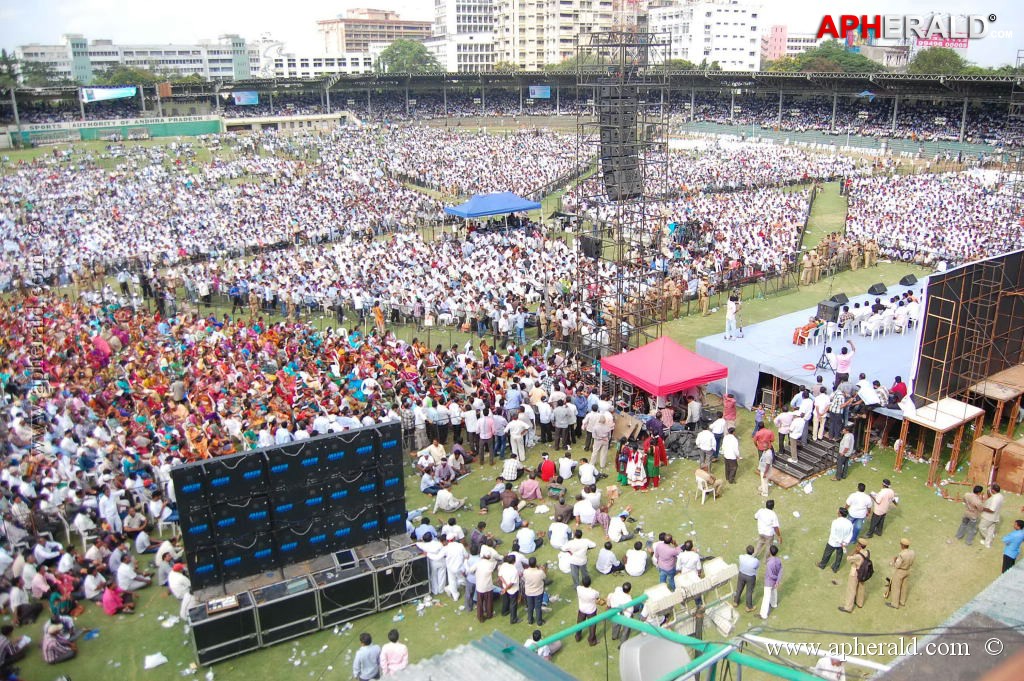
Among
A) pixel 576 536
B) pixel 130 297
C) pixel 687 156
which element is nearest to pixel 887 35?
pixel 687 156

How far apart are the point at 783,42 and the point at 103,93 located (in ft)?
491

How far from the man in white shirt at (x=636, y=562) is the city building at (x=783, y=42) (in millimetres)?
178279

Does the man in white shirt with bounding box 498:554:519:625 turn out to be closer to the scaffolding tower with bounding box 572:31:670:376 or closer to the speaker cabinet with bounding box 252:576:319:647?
the speaker cabinet with bounding box 252:576:319:647

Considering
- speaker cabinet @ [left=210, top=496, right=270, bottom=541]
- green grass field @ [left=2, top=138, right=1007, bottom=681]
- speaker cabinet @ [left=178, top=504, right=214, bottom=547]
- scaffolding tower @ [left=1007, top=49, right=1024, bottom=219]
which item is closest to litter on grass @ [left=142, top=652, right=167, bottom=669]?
green grass field @ [left=2, top=138, right=1007, bottom=681]

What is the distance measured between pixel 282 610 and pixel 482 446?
5053 millimetres

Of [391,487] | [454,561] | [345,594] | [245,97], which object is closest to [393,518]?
[391,487]

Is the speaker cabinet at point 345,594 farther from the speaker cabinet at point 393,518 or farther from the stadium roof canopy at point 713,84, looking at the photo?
the stadium roof canopy at point 713,84

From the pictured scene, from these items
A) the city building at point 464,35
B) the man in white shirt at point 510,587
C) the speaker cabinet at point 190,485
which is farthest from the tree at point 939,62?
the speaker cabinet at point 190,485

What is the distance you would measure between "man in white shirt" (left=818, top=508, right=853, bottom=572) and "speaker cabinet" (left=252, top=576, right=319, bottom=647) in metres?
6.44

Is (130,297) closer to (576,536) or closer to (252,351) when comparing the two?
(252,351)

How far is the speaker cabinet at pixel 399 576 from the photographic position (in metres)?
9.42

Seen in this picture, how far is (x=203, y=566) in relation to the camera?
29.4ft

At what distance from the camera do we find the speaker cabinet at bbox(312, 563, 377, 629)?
915 cm

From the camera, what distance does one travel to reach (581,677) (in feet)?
27.7
